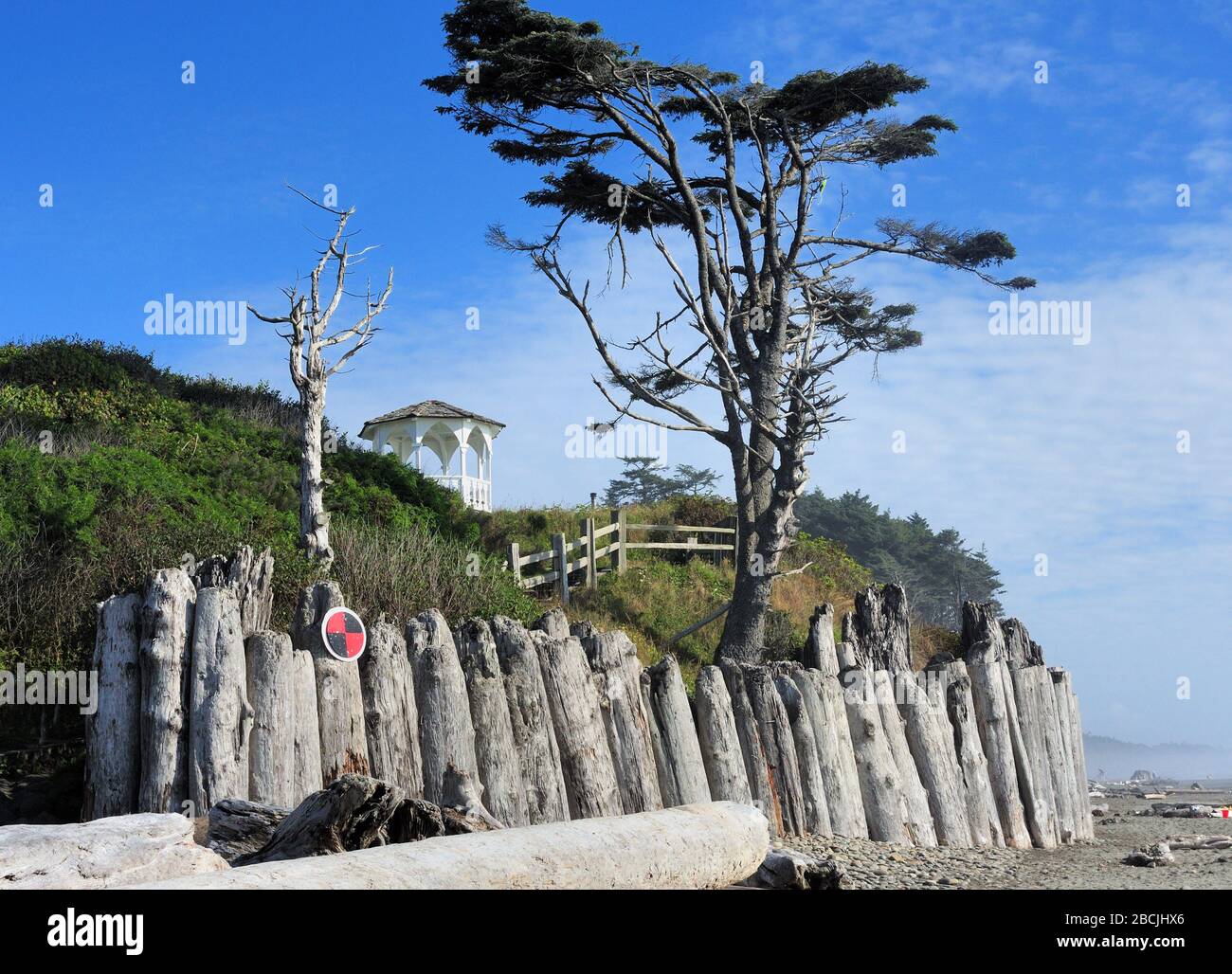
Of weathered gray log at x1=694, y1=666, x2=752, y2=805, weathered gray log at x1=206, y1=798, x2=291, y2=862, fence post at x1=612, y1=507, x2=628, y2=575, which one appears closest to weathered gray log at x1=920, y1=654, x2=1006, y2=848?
weathered gray log at x1=694, y1=666, x2=752, y2=805

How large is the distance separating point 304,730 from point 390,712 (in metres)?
0.61

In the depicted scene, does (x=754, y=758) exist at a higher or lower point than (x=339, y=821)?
lower

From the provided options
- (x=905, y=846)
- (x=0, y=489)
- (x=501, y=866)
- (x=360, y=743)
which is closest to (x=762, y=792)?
(x=905, y=846)

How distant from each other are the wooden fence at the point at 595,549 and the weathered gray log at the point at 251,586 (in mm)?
10446

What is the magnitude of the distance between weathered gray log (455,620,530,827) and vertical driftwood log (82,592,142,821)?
7.59 feet

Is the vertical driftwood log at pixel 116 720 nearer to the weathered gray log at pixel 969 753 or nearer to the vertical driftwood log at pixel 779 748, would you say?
the vertical driftwood log at pixel 779 748

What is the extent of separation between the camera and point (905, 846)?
1002cm

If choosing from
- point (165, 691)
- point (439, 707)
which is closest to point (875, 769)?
point (439, 707)

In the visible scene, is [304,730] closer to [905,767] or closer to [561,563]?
[905,767]

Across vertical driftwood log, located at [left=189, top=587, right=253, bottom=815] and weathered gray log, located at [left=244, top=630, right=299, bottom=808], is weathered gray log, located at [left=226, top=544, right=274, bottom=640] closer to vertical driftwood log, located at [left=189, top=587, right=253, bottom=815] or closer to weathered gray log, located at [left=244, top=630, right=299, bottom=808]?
vertical driftwood log, located at [left=189, top=587, right=253, bottom=815]

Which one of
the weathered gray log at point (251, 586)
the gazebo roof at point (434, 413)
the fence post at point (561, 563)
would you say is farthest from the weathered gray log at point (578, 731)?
the gazebo roof at point (434, 413)

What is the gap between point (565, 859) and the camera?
558 cm

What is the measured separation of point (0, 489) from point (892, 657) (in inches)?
402
